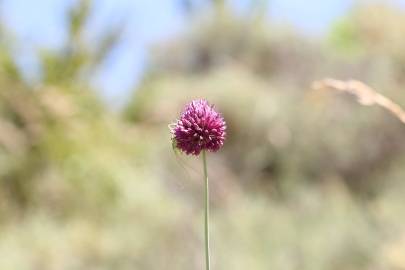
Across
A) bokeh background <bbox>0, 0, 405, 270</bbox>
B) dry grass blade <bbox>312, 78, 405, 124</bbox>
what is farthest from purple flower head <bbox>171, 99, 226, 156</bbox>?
bokeh background <bbox>0, 0, 405, 270</bbox>

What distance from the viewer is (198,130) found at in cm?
92

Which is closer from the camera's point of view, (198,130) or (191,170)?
(198,130)

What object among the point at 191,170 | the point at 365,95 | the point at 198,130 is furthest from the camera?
the point at 191,170

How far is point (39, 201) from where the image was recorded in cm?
693

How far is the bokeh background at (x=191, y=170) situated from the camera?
5824mm

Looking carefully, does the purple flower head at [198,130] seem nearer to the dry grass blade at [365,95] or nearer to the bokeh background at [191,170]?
the dry grass blade at [365,95]

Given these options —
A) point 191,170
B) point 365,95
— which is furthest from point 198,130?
point 191,170

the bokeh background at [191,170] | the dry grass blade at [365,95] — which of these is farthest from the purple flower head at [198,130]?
the bokeh background at [191,170]

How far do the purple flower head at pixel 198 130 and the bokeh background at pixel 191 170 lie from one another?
346cm

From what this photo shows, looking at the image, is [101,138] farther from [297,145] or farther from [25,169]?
[297,145]

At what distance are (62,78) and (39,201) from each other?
1.05 metres

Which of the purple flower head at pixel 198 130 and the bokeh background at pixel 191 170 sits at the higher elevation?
the bokeh background at pixel 191 170

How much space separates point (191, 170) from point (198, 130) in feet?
11.5

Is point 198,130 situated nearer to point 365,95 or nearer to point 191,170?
point 365,95
